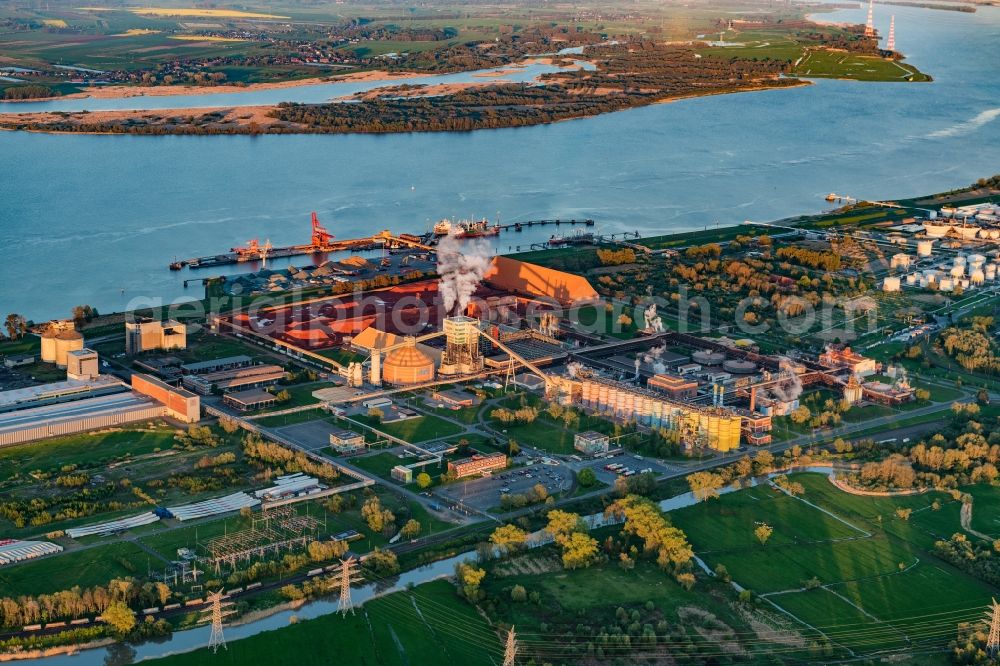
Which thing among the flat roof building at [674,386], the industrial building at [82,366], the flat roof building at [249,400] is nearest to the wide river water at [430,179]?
the industrial building at [82,366]

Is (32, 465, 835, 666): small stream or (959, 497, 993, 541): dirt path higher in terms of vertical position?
(959, 497, 993, 541): dirt path

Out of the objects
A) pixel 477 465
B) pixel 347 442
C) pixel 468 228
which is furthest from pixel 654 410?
pixel 468 228

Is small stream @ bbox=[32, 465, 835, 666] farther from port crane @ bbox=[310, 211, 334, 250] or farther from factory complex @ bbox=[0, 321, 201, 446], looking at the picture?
port crane @ bbox=[310, 211, 334, 250]

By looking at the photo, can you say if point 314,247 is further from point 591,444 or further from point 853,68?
point 853,68

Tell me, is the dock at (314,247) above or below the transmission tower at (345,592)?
above

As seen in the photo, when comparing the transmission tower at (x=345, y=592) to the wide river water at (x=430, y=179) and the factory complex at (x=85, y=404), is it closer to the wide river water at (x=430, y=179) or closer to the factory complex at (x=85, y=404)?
the factory complex at (x=85, y=404)

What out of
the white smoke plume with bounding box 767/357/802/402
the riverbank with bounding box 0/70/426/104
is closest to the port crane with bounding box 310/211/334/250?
the white smoke plume with bounding box 767/357/802/402

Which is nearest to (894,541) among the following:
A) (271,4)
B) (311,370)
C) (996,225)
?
(311,370)
